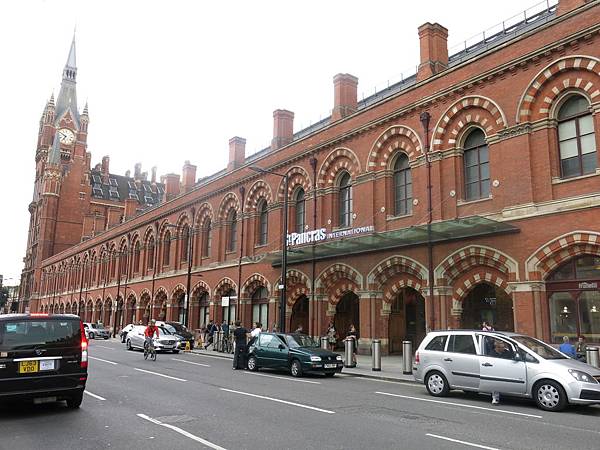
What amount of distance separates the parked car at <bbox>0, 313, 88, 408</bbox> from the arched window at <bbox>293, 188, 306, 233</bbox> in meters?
19.4

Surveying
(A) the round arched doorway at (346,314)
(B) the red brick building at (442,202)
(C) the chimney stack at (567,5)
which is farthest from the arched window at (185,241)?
(C) the chimney stack at (567,5)

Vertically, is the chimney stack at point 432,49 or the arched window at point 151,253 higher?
the chimney stack at point 432,49

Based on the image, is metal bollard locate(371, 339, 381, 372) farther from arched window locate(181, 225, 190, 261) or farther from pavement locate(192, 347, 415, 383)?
arched window locate(181, 225, 190, 261)

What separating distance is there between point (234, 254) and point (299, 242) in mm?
9423

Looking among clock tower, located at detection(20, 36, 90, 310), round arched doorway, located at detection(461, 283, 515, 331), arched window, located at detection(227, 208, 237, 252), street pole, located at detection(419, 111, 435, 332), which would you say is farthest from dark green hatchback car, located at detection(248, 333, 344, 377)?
clock tower, located at detection(20, 36, 90, 310)

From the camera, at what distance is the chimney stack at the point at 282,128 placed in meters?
31.3

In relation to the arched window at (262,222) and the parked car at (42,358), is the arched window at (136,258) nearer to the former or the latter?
the arched window at (262,222)

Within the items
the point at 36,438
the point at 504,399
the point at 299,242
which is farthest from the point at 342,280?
the point at 36,438

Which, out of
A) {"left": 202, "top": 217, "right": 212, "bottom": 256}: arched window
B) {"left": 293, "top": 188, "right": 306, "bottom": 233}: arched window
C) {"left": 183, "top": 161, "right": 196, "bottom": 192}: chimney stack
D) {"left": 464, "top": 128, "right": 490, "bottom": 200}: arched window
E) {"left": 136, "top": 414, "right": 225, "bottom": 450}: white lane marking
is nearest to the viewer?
{"left": 136, "top": 414, "right": 225, "bottom": 450}: white lane marking

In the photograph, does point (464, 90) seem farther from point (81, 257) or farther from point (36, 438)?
point (81, 257)

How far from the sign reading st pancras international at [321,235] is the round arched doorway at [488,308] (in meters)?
5.14

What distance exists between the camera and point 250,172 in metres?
32.4

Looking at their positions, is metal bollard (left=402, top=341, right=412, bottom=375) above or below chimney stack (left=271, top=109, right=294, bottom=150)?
below

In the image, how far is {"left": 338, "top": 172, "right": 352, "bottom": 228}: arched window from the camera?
25056mm
